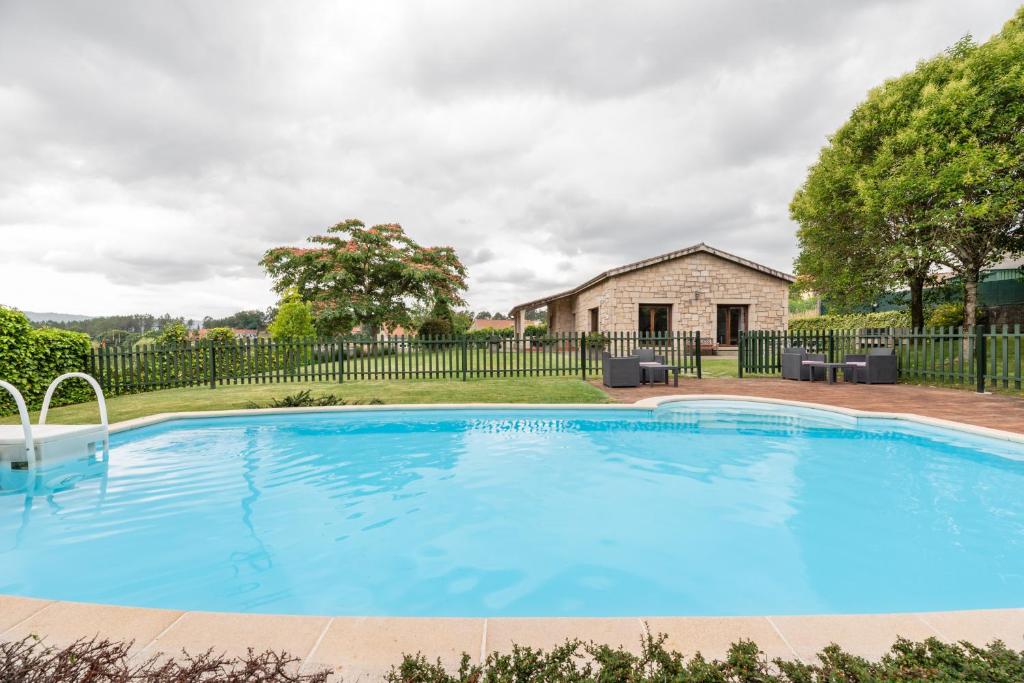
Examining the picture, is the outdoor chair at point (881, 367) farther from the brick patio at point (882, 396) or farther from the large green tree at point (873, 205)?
the large green tree at point (873, 205)

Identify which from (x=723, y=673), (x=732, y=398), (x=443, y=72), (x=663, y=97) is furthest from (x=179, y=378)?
(x=663, y=97)

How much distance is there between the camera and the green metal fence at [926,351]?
10172 mm

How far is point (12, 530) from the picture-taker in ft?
13.9

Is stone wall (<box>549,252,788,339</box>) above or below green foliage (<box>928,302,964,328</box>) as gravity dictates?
above

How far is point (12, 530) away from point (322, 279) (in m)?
28.2

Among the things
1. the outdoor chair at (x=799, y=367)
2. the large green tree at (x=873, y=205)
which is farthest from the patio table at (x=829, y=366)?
the large green tree at (x=873, y=205)

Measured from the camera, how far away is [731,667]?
1771 millimetres

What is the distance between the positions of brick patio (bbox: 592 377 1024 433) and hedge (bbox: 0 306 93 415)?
1226 cm

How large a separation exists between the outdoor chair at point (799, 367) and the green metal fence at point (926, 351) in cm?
58

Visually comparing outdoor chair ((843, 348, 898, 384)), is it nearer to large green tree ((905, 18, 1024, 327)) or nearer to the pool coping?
large green tree ((905, 18, 1024, 327))

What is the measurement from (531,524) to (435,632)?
239 cm

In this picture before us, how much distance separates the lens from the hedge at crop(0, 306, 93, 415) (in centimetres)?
904

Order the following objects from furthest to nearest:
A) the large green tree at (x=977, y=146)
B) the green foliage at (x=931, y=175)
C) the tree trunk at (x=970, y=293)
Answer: the tree trunk at (x=970, y=293)
the green foliage at (x=931, y=175)
the large green tree at (x=977, y=146)

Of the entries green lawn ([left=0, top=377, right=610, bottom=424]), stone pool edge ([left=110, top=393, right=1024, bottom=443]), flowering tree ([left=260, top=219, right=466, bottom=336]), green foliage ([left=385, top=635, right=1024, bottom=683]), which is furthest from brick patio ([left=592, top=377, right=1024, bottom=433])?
flowering tree ([left=260, top=219, right=466, bottom=336])
